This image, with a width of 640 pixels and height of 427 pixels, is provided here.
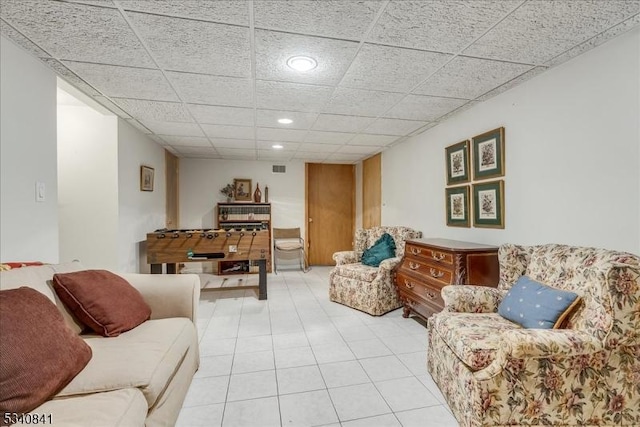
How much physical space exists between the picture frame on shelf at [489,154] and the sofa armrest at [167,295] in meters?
2.73

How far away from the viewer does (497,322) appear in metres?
1.85

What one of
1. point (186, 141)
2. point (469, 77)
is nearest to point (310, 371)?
point (469, 77)

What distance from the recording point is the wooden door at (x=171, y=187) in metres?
4.97

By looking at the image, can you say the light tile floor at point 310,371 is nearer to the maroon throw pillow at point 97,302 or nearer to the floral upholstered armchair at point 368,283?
the floral upholstered armchair at point 368,283

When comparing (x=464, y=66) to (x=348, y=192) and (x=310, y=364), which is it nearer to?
(x=310, y=364)

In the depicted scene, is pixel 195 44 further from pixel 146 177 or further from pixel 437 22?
pixel 146 177

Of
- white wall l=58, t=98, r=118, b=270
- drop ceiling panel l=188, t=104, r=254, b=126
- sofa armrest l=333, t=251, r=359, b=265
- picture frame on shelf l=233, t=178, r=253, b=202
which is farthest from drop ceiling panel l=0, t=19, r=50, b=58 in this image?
picture frame on shelf l=233, t=178, r=253, b=202

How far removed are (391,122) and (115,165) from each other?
122 inches

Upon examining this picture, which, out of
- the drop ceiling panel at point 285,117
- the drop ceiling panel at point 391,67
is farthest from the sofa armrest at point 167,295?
the drop ceiling panel at point 391,67

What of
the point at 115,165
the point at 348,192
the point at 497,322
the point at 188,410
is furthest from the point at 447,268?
the point at 348,192

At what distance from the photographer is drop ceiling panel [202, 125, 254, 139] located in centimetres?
363

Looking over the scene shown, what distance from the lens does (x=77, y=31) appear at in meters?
1.69

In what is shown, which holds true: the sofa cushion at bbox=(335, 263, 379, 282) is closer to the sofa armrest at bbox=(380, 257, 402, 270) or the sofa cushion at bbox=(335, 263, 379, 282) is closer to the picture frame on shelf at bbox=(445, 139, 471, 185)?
the sofa armrest at bbox=(380, 257, 402, 270)

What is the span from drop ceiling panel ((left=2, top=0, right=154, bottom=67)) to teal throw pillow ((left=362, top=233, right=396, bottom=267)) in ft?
10.3
